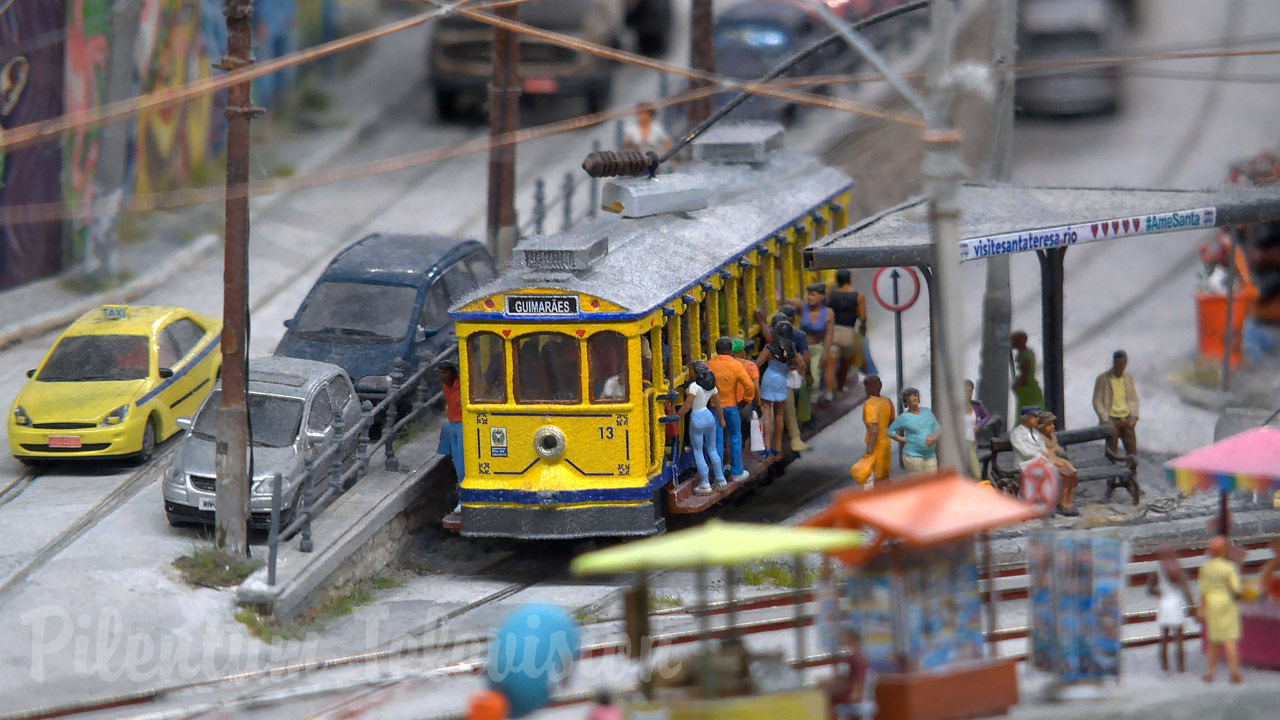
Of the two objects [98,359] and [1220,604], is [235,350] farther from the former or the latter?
[1220,604]

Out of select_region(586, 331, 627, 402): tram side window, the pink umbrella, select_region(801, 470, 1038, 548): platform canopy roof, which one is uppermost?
select_region(586, 331, 627, 402): tram side window

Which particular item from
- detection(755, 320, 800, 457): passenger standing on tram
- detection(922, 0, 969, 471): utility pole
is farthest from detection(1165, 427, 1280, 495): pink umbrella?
detection(755, 320, 800, 457): passenger standing on tram

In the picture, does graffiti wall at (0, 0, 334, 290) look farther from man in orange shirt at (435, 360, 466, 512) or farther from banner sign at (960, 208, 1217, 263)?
banner sign at (960, 208, 1217, 263)

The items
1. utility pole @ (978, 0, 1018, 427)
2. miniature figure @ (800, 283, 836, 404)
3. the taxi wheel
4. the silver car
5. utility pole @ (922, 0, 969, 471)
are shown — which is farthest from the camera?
miniature figure @ (800, 283, 836, 404)

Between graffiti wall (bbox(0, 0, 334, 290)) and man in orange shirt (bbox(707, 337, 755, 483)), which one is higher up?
graffiti wall (bbox(0, 0, 334, 290))

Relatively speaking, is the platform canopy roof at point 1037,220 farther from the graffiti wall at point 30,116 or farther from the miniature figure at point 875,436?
the graffiti wall at point 30,116

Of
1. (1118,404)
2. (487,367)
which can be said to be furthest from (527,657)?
(1118,404)
